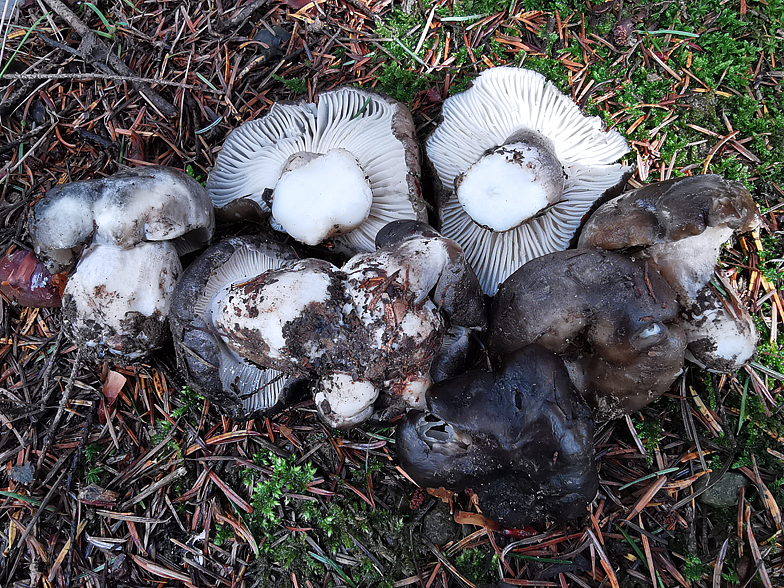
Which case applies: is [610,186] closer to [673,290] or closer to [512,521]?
[673,290]

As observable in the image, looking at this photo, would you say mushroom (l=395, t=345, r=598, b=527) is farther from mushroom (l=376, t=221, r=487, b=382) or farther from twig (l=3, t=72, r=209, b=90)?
twig (l=3, t=72, r=209, b=90)

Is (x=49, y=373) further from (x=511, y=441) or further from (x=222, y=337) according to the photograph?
(x=511, y=441)

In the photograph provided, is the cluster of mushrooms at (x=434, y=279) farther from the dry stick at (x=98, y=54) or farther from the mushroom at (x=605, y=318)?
the dry stick at (x=98, y=54)

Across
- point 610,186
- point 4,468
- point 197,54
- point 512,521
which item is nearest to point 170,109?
point 197,54

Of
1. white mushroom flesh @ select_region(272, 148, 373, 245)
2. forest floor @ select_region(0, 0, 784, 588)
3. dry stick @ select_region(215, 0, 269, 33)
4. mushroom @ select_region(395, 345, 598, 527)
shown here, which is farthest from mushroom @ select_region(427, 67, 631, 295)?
dry stick @ select_region(215, 0, 269, 33)

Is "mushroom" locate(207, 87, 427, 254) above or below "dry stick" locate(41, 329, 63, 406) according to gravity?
above

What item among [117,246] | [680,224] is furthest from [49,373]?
[680,224]
